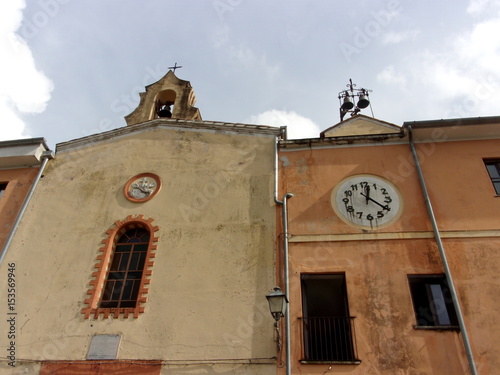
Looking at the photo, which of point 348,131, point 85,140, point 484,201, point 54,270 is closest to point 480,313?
point 484,201

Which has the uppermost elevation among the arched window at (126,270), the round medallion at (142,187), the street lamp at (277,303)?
the round medallion at (142,187)

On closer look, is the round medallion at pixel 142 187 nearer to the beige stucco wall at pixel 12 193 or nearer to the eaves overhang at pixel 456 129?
Answer: the beige stucco wall at pixel 12 193

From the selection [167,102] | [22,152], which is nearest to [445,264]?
[167,102]

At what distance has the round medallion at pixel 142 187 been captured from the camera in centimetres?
1190

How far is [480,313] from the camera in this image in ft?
28.7

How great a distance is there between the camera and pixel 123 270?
10805mm

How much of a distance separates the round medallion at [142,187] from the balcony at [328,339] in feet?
18.4

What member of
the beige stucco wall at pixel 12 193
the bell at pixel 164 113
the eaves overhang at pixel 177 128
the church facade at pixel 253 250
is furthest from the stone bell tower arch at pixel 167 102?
the beige stucco wall at pixel 12 193

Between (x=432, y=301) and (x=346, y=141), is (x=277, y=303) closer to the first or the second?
(x=432, y=301)

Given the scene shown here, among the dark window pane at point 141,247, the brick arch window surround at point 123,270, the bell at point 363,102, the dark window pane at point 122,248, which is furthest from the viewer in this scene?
the bell at point 363,102

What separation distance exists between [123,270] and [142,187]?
2.53 m

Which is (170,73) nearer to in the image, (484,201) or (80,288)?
(80,288)

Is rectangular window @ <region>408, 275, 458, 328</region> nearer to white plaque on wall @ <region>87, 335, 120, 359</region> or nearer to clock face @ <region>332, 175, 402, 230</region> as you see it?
clock face @ <region>332, 175, 402, 230</region>

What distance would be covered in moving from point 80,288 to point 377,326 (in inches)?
282
